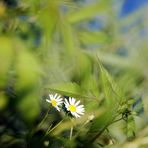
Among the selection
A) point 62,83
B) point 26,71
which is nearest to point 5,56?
point 26,71

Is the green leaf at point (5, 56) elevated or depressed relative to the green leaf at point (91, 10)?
elevated

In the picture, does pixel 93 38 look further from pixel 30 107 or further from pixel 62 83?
pixel 30 107

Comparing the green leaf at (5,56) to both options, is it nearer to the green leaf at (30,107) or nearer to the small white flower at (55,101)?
the green leaf at (30,107)

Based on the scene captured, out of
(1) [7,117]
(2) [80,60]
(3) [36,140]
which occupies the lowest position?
(1) [7,117]

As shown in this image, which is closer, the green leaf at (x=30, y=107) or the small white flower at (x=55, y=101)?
the green leaf at (x=30, y=107)

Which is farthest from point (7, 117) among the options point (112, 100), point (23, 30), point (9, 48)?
point (9, 48)

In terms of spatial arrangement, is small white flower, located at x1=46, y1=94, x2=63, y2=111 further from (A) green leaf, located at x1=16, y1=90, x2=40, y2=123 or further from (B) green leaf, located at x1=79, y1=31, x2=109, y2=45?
(A) green leaf, located at x1=16, y1=90, x2=40, y2=123

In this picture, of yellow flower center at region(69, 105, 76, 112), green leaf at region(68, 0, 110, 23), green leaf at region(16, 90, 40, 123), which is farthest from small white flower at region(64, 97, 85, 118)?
green leaf at region(16, 90, 40, 123)

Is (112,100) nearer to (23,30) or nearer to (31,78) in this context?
(31,78)

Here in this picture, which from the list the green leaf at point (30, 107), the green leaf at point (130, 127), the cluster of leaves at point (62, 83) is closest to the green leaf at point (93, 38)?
the cluster of leaves at point (62, 83)
